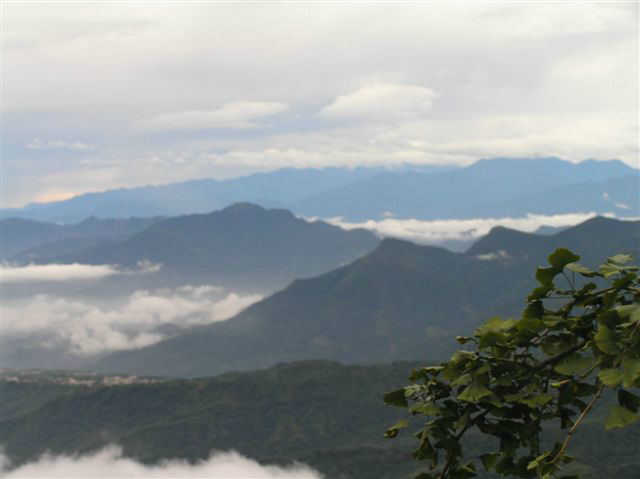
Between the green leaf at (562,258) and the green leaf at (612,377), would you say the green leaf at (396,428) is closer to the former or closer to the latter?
the green leaf at (612,377)

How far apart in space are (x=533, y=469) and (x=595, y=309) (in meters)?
2.55

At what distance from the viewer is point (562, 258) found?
1167 centimetres

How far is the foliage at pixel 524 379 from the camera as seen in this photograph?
10.6m

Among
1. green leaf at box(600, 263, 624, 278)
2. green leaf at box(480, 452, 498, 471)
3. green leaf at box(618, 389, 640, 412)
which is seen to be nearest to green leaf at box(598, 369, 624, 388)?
green leaf at box(618, 389, 640, 412)

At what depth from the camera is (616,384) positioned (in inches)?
Result: 374

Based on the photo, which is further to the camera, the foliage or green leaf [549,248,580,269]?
green leaf [549,248,580,269]

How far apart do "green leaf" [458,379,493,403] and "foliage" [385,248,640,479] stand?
14 mm

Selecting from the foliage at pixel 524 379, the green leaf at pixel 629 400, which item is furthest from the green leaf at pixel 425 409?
the green leaf at pixel 629 400

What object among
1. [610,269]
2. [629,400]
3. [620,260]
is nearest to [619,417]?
[629,400]

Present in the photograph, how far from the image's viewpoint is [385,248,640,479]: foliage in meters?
10.6

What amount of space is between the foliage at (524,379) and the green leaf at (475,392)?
0.6 inches

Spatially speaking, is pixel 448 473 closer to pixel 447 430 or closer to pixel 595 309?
pixel 447 430

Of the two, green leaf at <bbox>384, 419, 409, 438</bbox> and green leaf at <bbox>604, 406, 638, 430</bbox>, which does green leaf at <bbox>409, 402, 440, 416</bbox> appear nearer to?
green leaf at <bbox>384, 419, 409, 438</bbox>

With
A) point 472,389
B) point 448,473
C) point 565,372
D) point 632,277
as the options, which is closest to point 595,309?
point 632,277
